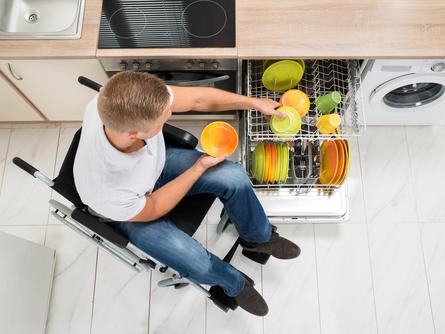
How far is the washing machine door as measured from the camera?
184 centimetres

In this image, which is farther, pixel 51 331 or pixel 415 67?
pixel 51 331

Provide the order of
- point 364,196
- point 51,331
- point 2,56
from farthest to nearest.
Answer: point 364,196 → point 51,331 → point 2,56

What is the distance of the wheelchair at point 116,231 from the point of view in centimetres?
138

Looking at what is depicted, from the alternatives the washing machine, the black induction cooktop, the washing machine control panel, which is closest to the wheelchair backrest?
the black induction cooktop

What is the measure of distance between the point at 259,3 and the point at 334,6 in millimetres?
291

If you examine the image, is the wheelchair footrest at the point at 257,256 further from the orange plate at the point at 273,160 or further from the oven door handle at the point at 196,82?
the oven door handle at the point at 196,82

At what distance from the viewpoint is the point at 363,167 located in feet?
7.30

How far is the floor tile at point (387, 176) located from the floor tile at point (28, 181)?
1.67 meters

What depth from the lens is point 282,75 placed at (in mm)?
1699

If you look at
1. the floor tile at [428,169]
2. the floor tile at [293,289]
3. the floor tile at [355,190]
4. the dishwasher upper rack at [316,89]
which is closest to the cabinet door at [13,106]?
the dishwasher upper rack at [316,89]

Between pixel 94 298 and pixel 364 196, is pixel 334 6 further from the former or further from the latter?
pixel 94 298

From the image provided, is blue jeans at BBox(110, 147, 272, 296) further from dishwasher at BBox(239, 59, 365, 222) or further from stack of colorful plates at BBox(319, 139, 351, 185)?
stack of colorful plates at BBox(319, 139, 351, 185)

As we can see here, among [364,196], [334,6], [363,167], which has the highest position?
[334,6]

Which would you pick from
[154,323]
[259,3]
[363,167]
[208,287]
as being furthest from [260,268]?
[259,3]
